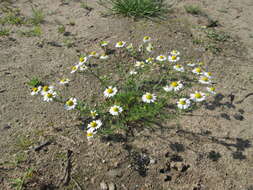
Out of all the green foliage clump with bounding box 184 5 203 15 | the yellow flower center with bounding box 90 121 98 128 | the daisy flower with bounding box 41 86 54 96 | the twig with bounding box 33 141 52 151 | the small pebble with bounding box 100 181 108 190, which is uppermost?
the green foliage clump with bounding box 184 5 203 15

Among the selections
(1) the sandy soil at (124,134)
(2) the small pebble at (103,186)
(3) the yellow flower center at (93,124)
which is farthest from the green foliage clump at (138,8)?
(2) the small pebble at (103,186)

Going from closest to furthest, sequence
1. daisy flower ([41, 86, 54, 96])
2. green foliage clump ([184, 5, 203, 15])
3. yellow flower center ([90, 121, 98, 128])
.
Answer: yellow flower center ([90, 121, 98, 128])
daisy flower ([41, 86, 54, 96])
green foliage clump ([184, 5, 203, 15])

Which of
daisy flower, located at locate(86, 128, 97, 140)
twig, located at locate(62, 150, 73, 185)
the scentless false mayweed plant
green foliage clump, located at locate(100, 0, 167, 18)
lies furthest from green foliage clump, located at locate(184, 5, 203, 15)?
twig, located at locate(62, 150, 73, 185)

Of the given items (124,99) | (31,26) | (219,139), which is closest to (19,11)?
(31,26)

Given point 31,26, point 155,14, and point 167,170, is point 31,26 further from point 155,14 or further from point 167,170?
point 167,170

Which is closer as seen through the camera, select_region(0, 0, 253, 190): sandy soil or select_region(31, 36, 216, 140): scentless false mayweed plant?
select_region(0, 0, 253, 190): sandy soil

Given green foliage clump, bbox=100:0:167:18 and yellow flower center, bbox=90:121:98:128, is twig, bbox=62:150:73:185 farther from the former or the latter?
green foliage clump, bbox=100:0:167:18
